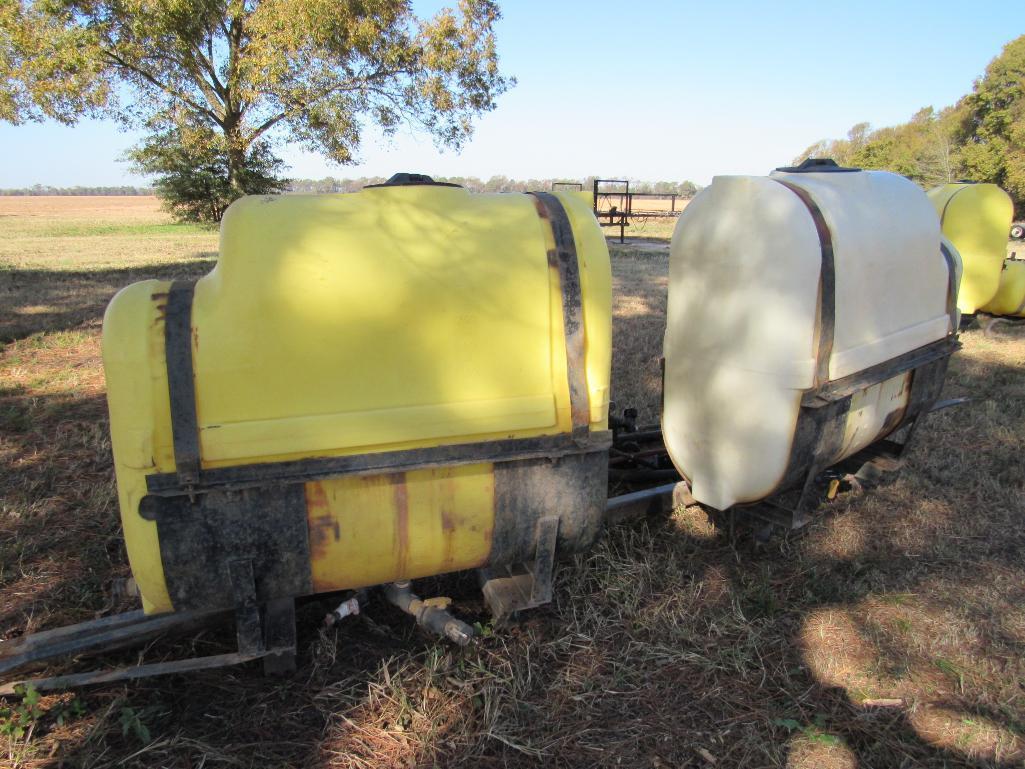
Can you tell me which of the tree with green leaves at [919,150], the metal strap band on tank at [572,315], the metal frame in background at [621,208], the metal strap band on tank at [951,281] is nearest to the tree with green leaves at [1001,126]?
the tree with green leaves at [919,150]

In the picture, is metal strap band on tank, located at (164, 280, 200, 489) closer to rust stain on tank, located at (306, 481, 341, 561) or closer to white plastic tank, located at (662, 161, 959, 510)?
rust stain on tank, located at (306, 481, 341, 561)

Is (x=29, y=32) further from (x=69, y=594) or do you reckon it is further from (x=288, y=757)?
(x=288, y=757)

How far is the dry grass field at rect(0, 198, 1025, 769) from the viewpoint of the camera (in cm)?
208

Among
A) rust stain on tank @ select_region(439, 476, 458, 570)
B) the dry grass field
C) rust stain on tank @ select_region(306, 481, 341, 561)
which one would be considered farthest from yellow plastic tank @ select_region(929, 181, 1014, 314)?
rust stain on tank @ select_region(306, 481, 341, 561)

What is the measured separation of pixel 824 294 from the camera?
8.28 ft

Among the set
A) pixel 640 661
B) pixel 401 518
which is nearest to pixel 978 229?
pixel 640 661

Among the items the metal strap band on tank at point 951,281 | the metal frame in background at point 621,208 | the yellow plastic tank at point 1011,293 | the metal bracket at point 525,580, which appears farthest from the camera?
the metal frame in background at point 621,208

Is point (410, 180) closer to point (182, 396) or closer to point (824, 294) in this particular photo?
A: point (182, 396)

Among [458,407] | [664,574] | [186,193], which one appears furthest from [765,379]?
[186,193]

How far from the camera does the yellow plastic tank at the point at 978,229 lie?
22.0ft

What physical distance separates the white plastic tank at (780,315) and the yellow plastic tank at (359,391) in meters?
0.71

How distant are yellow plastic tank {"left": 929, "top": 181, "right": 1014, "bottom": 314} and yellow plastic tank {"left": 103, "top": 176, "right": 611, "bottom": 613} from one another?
6.42 m

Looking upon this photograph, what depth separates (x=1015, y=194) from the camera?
28.4m

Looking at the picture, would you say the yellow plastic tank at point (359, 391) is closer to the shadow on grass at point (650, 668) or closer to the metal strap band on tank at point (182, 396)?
the metal strap band on tank at point (182, 396)
